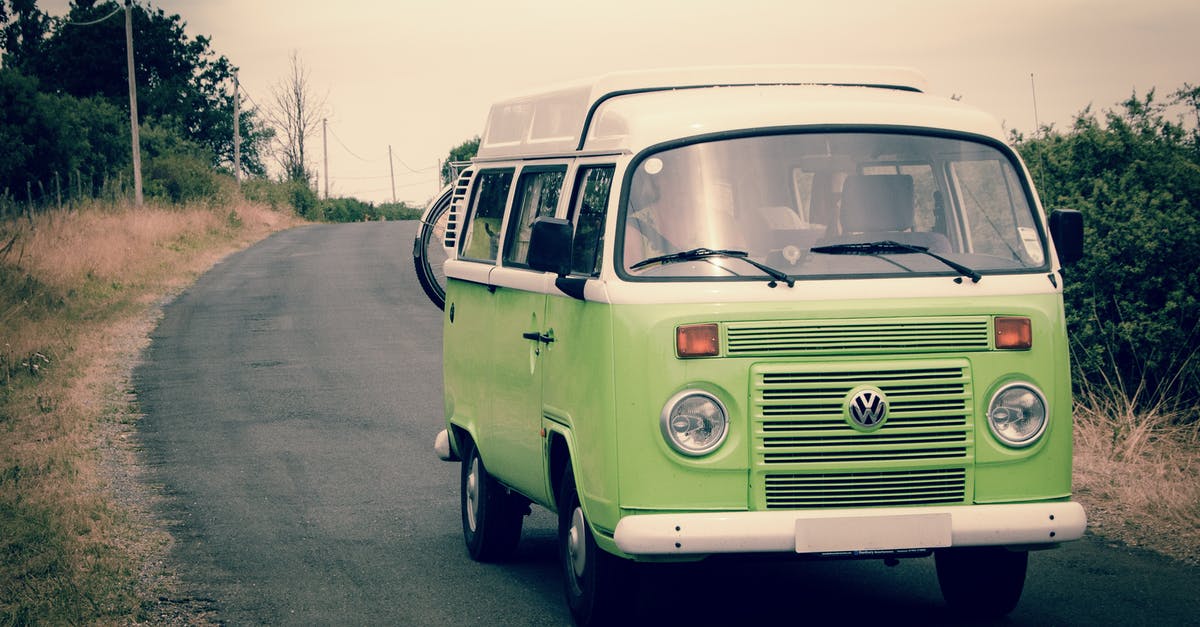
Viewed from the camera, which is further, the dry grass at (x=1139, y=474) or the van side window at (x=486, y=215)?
the dry grass at (x=1139, y=474)

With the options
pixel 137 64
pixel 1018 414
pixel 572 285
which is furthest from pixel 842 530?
pixel 137 64

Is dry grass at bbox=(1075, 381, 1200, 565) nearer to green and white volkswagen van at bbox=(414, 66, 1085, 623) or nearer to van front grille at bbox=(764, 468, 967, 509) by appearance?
green and white volkswagen van at bbox=(414, 66, 1085, 623)

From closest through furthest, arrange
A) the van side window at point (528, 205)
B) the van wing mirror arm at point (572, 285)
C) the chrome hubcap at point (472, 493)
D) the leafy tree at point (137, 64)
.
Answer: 1. the van wing mirror arm at point (572, 285)
2. the van side window at point (528, 205)
3. the chrome hubcap at point (472, 493)
4. the leafy tree at point (137, 64)

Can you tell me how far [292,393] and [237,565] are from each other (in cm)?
767

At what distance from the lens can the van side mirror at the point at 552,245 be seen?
19.7 ft

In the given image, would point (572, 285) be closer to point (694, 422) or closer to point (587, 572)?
point (694, 422)

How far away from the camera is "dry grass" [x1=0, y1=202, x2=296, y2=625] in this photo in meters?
7.53

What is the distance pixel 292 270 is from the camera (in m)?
30.1

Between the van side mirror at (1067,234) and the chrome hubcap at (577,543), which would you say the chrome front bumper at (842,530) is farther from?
the van side mirror at (1067,234)

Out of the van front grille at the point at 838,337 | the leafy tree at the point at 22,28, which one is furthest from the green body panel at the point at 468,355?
the leafy tree at the point at 22,28

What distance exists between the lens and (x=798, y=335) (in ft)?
18.2

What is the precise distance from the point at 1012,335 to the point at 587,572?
1.97 metres

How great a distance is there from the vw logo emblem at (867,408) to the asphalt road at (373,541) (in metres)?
0.74

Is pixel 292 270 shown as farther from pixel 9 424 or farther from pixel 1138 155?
pixel 1138 155
